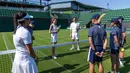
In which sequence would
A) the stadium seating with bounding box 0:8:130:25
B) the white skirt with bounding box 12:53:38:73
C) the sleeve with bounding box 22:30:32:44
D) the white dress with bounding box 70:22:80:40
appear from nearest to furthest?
the sleeve with bounding box 22:30:32:44
the white skirt with bounding box 12:53:38:73
the white dress with bounding box 70:22:80:40
the stadium seating with bounding box 0:8:130:25

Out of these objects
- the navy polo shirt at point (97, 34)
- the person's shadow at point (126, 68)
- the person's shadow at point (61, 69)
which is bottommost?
the person's shadow at point (61, 69)

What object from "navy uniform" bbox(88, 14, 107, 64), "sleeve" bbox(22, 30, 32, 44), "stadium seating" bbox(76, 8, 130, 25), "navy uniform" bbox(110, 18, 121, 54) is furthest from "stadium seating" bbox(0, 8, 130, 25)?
"sleeve" bbox(22, 30, 32, 44)

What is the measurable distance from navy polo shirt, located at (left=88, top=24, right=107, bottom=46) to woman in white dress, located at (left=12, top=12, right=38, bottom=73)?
2.14 metres

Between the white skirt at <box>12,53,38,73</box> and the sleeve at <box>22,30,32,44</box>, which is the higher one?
the sleeve at <box>22,30,32,44</box>

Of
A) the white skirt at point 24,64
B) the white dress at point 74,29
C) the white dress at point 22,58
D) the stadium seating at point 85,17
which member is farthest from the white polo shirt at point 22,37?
the stadium seating at point 85,17

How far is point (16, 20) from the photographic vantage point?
13.4 feet

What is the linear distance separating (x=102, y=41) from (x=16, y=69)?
2.69 m

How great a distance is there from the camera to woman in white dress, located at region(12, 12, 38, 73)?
12.8 ft

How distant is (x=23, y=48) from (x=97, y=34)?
2.39 m

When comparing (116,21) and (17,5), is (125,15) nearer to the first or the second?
(17,5)

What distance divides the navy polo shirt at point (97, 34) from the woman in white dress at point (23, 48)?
2135 mm

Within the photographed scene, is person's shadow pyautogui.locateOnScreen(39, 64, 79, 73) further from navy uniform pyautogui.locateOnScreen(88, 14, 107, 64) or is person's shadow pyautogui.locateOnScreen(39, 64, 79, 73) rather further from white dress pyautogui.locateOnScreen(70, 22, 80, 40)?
white dress pyautogui.locateOnScreen(70, 22, 80, 40)

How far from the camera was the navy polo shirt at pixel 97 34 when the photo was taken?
5625 mm

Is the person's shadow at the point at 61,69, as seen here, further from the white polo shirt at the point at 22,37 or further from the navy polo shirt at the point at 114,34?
the white polo shirt at the point at 22,37
